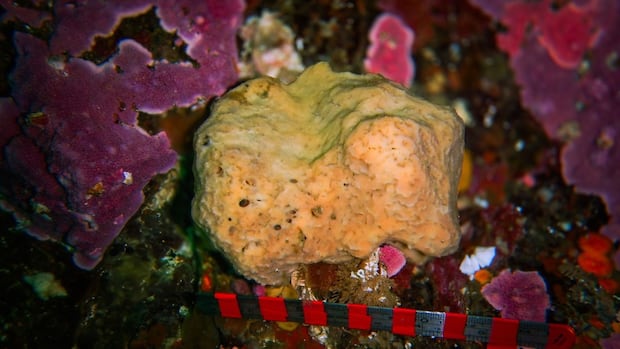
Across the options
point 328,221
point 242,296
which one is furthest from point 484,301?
point 242,296

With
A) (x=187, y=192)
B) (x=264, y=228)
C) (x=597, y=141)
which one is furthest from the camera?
(x=597, y=141)

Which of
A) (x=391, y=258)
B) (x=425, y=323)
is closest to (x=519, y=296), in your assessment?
(x=425, y=323)

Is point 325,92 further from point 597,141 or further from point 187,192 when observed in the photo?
point 597,141

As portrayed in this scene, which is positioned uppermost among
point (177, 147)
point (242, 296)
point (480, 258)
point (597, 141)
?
point (597, 141)

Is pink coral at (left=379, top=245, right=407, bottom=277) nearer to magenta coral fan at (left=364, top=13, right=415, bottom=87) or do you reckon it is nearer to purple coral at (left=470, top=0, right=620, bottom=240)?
magenta coral fan at (left=364, top=13, right=415, bottom=87)

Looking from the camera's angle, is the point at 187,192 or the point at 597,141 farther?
the point at 597,141

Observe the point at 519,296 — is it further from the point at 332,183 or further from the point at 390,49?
the point at 390,49

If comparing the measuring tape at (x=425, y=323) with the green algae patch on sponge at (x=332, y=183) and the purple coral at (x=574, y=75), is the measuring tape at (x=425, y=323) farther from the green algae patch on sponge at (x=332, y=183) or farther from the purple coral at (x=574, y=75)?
the purple coral at (x=574, y=75)

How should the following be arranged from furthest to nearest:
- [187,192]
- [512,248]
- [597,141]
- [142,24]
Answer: [597,141] < [512,248] < [187,192] < [142,24]
